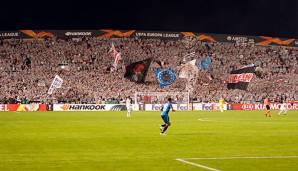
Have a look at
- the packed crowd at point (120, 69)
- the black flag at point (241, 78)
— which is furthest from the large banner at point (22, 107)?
the black flag at point (241, 78)

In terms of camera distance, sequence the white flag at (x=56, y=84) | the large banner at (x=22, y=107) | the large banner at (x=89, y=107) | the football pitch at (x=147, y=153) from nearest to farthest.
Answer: the football pitch at (x=147, y=153), the large banner at (x=22, y=107), the large banner at (x=89, y=107), the white flag at (x=56, y=84)

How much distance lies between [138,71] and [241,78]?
15936 mm

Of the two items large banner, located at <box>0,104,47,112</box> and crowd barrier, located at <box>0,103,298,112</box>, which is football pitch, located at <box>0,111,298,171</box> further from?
crowd barrier, located at <box>0,103,298,112</box>

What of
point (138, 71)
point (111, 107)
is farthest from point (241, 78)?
point (111, 107)

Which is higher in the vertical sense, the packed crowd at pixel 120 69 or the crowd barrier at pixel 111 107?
the packed crowd at pixel 120 69

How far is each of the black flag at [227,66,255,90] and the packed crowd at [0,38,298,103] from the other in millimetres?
1140

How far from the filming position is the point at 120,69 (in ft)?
267

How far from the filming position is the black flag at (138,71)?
79.7 m

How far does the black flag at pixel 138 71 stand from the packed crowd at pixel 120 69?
1097 mm

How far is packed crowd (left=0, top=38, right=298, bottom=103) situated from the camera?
73.8 m

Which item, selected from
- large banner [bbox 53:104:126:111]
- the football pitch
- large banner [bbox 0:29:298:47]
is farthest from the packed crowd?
the football pitch

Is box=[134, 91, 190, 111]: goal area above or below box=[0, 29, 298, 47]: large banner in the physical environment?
below

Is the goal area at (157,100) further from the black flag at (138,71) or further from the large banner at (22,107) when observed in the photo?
the large banner at (22,107)

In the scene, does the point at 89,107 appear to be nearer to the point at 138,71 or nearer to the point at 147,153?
the point at 138,71
